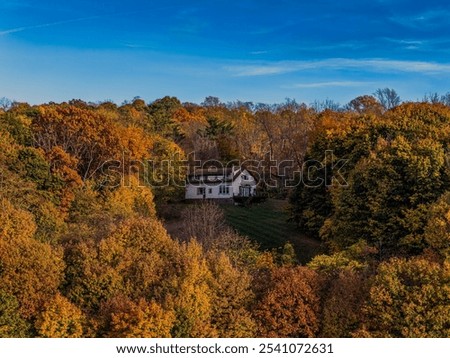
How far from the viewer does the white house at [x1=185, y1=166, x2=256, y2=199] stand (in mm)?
62406

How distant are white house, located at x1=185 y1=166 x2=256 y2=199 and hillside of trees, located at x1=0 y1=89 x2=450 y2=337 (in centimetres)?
316

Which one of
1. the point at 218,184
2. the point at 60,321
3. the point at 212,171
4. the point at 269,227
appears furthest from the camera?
the point at 212,171

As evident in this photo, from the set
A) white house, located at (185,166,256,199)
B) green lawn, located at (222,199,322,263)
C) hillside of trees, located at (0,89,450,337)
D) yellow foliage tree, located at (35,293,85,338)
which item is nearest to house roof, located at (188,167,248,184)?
white house, located at (185,166,256,199)

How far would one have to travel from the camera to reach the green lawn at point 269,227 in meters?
42.8

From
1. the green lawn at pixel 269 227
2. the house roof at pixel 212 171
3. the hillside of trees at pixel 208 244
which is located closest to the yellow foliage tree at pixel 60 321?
the hillside of trees at pixel 208 244

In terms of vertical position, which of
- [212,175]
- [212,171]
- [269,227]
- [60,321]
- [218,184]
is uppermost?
[212,171]

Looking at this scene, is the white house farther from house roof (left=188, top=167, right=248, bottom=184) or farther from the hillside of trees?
the hillside of trees

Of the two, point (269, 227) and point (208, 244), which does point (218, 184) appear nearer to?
point (269, 227)

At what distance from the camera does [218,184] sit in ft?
206

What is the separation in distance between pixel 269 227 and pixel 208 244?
15352mm

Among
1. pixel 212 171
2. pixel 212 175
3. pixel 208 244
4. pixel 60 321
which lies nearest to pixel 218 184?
pixel 212 175

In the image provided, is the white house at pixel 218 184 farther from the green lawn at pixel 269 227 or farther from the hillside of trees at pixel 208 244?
the green lawn at pixel 269 227

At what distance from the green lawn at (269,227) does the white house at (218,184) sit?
3822 millimetres
